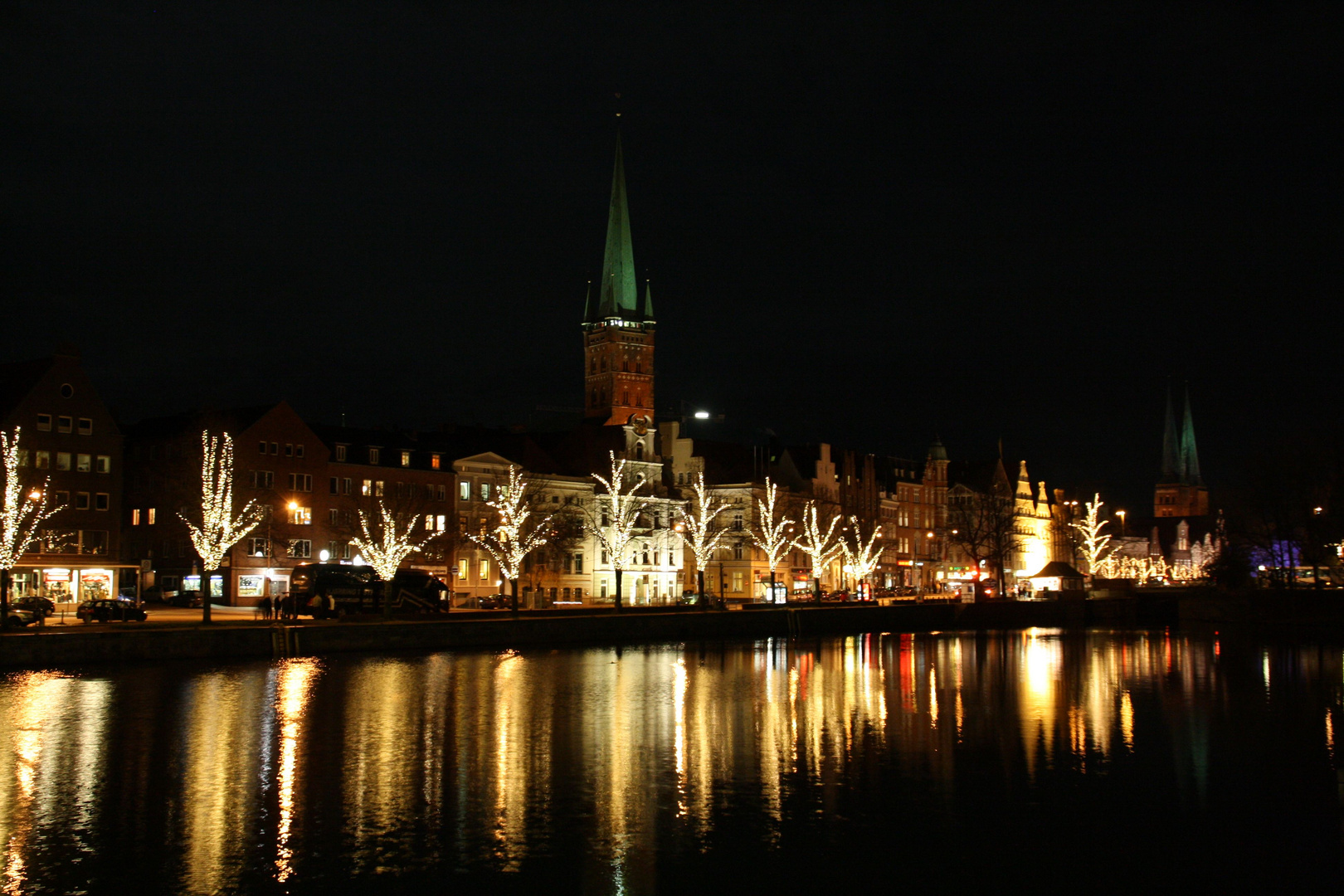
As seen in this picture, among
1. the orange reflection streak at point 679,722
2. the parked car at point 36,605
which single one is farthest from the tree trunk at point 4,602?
the orange reflection streak at point 679,722

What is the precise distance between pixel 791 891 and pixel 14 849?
40.1 feet

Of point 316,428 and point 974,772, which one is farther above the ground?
point 316,428

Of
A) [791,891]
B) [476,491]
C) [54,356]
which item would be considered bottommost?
[791,891]

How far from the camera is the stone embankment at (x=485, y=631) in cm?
5603

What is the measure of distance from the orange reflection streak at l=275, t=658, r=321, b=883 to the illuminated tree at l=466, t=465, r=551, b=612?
25.5 m

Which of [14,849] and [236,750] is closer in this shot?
[14,849]

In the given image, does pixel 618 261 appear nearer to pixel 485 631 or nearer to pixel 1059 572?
pixel 1059 572

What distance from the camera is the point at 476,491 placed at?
116 metres

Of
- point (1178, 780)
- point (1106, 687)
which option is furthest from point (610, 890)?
point (1106, 687)

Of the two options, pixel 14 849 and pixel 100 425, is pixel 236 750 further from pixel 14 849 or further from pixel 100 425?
pixel 100 425

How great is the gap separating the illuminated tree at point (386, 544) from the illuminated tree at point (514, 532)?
19.1ft

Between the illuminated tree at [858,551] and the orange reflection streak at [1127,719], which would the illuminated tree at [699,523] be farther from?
the orange reflection streak at [1127,719]

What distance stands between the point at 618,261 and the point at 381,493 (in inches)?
3682

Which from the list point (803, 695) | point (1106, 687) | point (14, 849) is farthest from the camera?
point (1106, 687)
